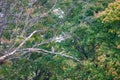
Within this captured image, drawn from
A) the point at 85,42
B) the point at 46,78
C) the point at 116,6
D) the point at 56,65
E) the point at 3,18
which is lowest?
the point at 46,78

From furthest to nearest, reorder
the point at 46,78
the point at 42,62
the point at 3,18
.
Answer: the point at 46,78, the point at 42,62, the point at 3,18

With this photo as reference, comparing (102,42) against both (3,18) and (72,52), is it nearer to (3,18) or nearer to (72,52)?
(72,52)

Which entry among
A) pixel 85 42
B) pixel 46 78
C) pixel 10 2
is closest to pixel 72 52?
pixel 85 42

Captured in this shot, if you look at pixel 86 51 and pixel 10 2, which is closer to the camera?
pixel 10 2

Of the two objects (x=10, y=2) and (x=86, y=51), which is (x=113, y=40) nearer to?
(x=86, y=51)

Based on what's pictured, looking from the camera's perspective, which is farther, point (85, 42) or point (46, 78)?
point (46, 78)

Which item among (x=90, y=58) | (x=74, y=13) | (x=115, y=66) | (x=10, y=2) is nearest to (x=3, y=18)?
(x=10, y=2)

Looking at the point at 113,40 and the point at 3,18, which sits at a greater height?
the point at 3,18

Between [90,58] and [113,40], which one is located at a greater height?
[113,40]

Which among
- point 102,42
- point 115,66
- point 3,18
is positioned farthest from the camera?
point 102,42
